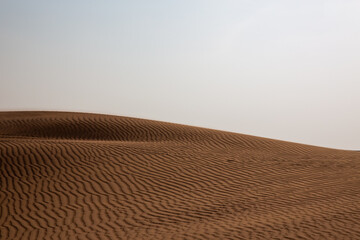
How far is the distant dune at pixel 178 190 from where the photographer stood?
330 inches

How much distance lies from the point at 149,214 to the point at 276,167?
6.22 m

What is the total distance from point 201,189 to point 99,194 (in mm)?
2882

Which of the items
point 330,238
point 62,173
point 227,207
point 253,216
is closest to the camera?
point 330,238

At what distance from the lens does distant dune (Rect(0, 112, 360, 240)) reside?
8.39 meters

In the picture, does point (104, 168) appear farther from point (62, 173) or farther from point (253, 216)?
point (253, 216)

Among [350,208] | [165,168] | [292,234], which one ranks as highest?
[165,168]

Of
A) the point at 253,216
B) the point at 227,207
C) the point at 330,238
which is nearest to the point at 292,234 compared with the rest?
the point at 330,238

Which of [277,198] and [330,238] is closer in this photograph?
[330,238]

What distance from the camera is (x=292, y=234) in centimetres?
771

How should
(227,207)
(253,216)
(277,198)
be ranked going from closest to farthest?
(253,216) → (227,207) → (277,198)

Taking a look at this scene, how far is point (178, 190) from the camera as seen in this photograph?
1154 cm

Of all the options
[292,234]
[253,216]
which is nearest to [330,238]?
[292,234]

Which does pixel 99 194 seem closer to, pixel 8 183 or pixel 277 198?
pixel 8 183

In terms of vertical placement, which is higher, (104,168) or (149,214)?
(104,168)
